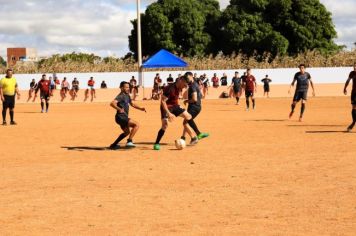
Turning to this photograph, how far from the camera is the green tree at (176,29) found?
213ft

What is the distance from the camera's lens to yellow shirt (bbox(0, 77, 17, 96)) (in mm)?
21923

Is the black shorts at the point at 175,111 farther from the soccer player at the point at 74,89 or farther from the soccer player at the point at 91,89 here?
the soccer player at the point at 74,89

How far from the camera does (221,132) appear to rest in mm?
18391

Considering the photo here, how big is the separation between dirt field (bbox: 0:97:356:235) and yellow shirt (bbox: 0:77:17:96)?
5.14 meters

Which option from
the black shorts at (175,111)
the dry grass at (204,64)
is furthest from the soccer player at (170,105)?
the dry grass at (204,64)

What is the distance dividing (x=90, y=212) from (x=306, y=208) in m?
2.67

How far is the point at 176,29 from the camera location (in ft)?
217

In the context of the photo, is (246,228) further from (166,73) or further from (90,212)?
(166,73)

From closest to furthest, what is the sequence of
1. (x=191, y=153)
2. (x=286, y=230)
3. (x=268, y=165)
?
(x=286, y=230) < (x=268, y=165) < (x=191, y=153)

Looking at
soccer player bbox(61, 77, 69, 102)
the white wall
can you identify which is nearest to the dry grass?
the white wall

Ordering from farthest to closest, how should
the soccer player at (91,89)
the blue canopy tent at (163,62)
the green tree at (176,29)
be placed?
the green tree at (176,29) → the soccer player at (91,89) → the blue canopy tent at (163,62)

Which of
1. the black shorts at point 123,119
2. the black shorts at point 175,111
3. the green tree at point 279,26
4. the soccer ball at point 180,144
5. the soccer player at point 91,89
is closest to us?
the soccer ball at point 180,144

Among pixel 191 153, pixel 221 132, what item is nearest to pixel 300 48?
pixel 221 132

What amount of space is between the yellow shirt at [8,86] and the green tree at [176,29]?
4287 centimetres
